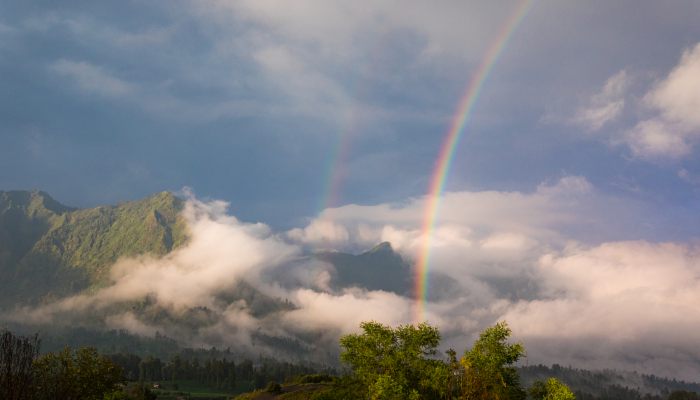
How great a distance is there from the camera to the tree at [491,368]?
94562mm

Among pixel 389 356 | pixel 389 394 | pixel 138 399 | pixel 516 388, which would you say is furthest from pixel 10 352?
pixel 138 399

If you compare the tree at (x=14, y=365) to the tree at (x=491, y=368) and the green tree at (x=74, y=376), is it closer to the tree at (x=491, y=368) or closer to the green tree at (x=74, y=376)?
the green tree at (x=74, y=376)

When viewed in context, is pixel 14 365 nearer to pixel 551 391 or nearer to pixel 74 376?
pixel 74 376

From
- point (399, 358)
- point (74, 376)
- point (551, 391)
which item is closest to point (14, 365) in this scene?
point (74, 376)

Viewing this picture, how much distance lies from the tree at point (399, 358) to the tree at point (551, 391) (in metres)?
17.2

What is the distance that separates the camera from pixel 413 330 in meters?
119

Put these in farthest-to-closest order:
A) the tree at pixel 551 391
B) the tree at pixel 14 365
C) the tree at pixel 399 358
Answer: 1. the tree at pixel 399 358
2. the tree at pixel 551 391
3. the tree at pixel 14 365

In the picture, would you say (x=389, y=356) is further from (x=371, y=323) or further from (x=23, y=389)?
(x=23, y=389)

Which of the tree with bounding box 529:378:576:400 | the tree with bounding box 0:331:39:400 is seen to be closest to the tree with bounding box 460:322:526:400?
the tree with bounding box 529:378:576:400

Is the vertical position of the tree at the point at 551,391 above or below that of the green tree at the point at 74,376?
below

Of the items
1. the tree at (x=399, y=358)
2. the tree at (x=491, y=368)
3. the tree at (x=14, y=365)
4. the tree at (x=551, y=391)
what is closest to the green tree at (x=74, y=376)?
the tree at (x=14, y=365)

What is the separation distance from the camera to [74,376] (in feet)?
367

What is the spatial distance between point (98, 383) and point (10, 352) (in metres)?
37.4

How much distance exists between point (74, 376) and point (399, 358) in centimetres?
6884
